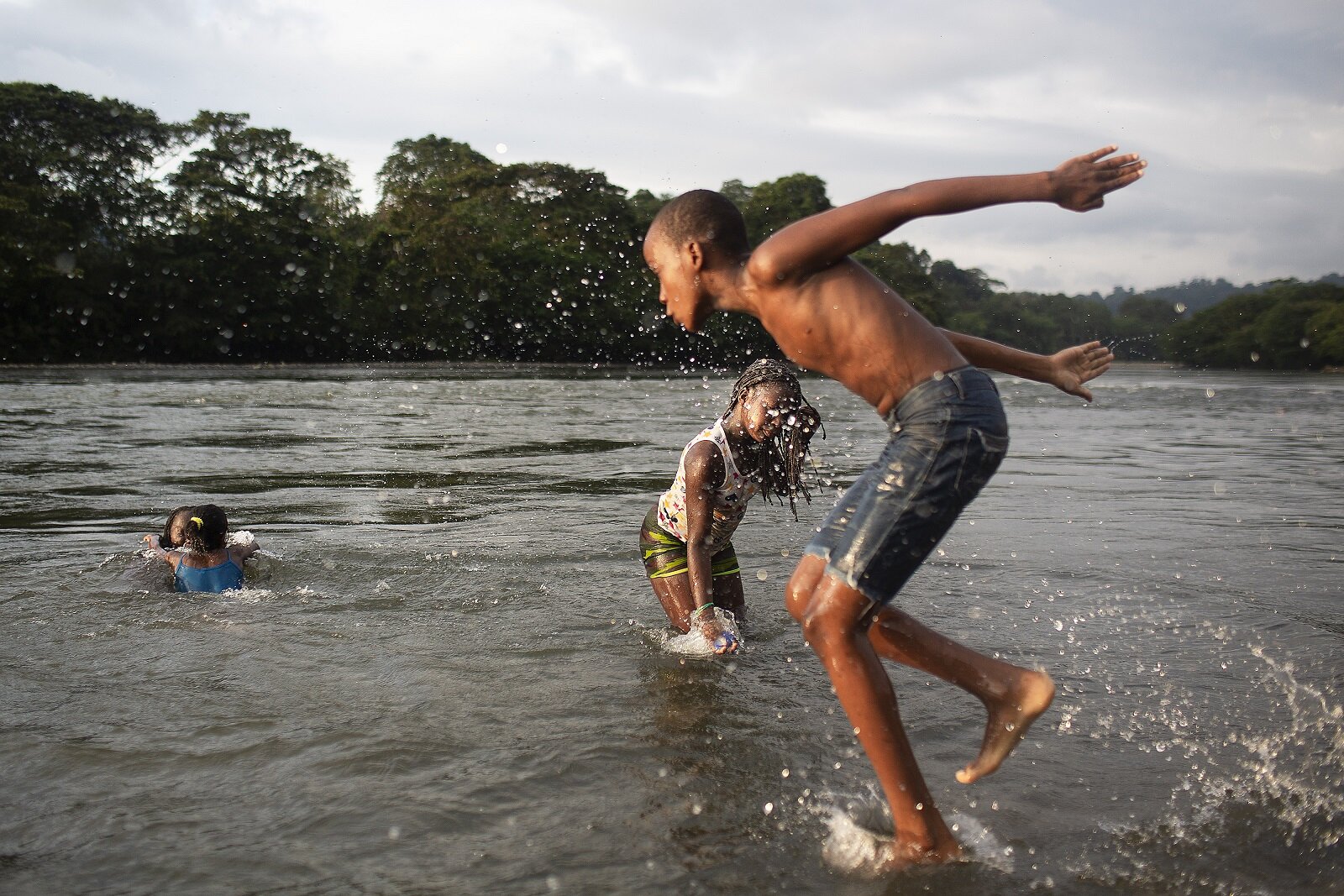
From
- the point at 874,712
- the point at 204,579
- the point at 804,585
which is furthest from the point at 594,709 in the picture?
the point at 204,579

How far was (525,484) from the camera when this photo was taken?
395 inches

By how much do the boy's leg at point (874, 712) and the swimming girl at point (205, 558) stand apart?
3.78 metres

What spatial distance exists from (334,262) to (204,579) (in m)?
56.1

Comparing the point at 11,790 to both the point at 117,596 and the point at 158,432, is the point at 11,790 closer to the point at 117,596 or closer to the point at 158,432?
the point at 117,596

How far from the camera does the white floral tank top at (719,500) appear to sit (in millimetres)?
4871

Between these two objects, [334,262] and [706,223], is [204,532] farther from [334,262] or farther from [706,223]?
[334,262]

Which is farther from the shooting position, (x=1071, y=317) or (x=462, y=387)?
(x=1071, y=317)

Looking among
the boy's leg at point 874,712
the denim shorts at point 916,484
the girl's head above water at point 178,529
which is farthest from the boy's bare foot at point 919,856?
the girl's head above water at point 178,529

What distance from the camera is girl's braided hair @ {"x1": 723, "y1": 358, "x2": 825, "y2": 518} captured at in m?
4.77

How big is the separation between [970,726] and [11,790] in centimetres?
286

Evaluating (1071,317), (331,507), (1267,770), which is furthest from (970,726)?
(1071,317)

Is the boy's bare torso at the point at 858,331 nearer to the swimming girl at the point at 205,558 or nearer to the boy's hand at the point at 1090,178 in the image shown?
the boy's hand at the point at 1090,178

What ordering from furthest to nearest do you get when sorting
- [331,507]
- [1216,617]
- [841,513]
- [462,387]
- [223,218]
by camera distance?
1. [223,218]
2. [462,387]
3. [331,507]
4. [1216,617]
5. [841,513]

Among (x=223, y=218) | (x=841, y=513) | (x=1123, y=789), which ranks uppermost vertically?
(x=223, y=218)
